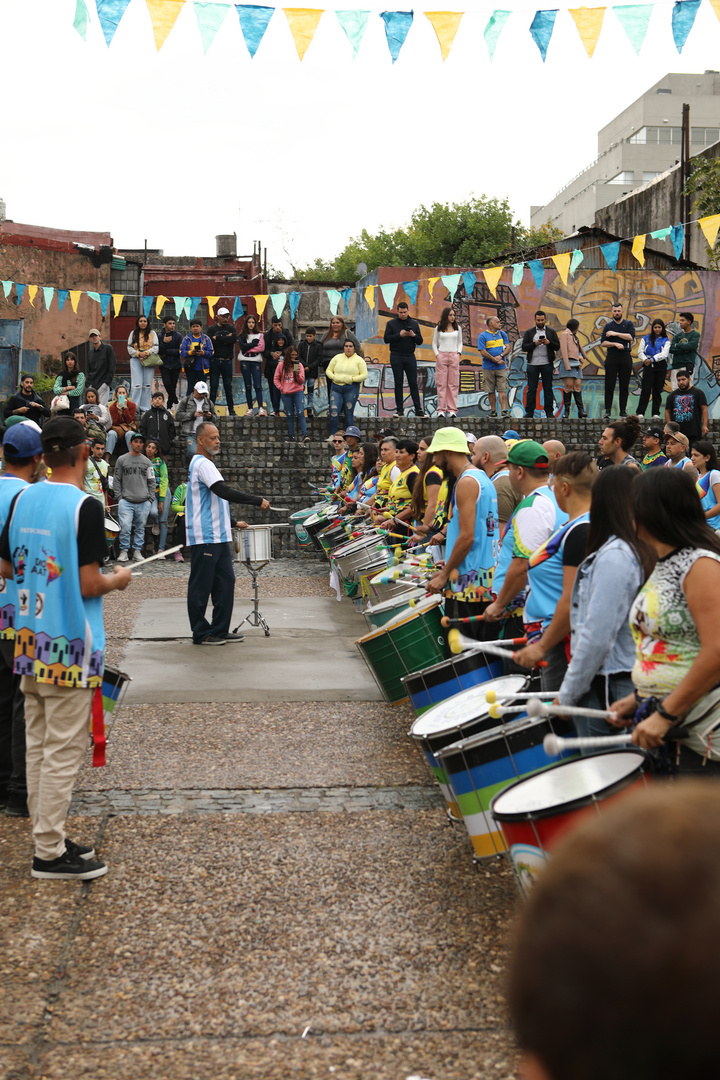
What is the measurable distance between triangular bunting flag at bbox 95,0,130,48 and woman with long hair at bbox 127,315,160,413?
304 inches

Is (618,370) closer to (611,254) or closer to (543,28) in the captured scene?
(611,254)

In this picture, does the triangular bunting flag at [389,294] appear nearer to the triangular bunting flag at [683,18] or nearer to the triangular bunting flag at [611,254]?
the triangular bunting flag at [611,254]

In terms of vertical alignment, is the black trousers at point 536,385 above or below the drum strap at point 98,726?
above

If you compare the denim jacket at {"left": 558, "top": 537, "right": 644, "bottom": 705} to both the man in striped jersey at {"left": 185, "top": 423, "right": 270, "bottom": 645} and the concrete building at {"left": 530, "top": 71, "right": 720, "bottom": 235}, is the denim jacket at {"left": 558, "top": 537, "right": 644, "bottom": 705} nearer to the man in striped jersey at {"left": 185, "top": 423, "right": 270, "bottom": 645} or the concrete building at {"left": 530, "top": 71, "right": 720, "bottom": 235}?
the man in striped jersey at {"left": 185, "top": 423, "right": 270, "bottom": 645}

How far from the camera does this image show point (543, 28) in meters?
10.9

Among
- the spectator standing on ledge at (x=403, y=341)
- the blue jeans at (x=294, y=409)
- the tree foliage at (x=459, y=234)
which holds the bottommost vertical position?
the blue jeans at (x=294, y=409)

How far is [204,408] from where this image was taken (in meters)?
18.4

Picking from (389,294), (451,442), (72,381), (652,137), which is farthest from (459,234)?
(451,442)

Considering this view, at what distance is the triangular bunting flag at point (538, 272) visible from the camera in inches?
951

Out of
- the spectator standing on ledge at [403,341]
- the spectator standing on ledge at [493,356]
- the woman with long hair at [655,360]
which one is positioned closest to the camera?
the spectator standing on ledge at [403,341]

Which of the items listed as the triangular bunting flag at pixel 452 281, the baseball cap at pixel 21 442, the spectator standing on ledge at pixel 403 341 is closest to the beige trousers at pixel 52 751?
the baseball cap at pixel 21 442

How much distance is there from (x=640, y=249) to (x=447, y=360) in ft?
23.6

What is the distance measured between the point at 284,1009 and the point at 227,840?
4.84 ft

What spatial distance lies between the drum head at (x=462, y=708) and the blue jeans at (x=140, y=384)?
14.8m
